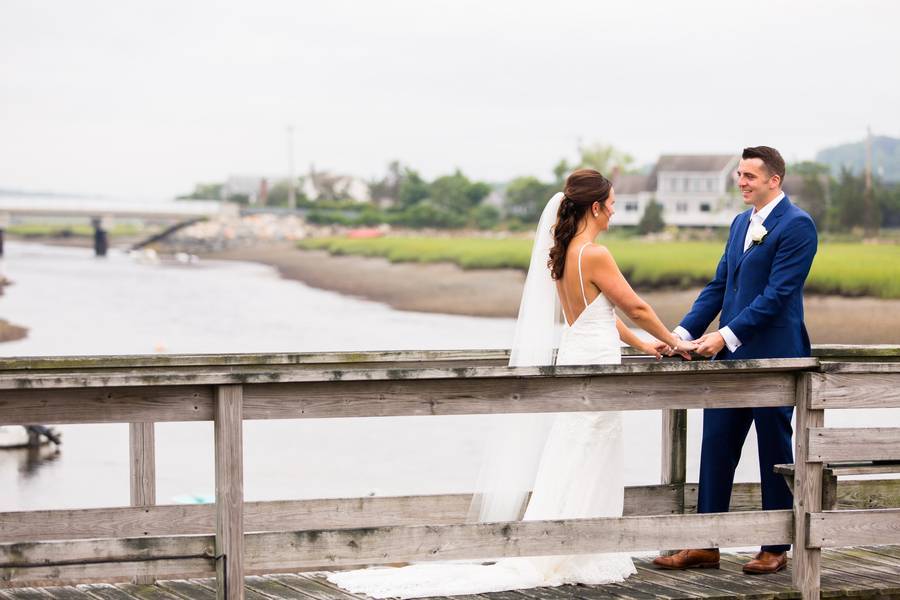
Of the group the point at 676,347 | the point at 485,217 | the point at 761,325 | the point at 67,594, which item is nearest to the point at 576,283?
the point at 676,347

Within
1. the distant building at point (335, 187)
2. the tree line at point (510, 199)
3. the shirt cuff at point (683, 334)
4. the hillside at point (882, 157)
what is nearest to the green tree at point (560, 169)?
the tree line at point (510, 199)

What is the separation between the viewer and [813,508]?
5.16 meters

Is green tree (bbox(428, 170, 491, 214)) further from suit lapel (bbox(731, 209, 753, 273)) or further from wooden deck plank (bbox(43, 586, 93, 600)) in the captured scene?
wooden deck plank (bbox(43, 586, 93, 600))

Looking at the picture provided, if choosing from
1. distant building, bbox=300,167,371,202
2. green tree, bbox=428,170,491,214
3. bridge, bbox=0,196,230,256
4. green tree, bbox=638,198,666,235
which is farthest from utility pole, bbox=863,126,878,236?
distant building, bbox=300,167,371,202

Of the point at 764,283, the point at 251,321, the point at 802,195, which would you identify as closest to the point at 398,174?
the point at 802,195

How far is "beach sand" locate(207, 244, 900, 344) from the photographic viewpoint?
3453cm

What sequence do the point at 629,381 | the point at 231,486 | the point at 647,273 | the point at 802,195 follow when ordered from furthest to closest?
the point at 802,195
the point at 647,273
the point at 629,381
the point at 231,486

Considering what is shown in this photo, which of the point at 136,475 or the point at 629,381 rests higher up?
the point at 629,381

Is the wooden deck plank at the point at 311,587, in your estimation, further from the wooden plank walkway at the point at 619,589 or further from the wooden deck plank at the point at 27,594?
the wooden deck plank at the point at 27,594

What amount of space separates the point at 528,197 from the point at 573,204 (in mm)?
116422

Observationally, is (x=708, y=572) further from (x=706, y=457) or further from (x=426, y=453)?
(x=426, y=453)

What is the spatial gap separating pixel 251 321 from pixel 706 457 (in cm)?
4347

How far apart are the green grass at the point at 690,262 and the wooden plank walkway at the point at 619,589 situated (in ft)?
109

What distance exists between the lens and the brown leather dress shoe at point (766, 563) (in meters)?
5.73
